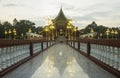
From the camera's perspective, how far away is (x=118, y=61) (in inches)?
460

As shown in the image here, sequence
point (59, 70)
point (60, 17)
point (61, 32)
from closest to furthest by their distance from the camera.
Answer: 1. point (59, 70)
2. point (61, 32)
3. point (60, 17)

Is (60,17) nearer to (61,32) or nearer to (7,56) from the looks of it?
(61,32)

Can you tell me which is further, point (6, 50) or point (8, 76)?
point (6, 50)

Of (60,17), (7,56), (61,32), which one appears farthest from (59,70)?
(60,17)

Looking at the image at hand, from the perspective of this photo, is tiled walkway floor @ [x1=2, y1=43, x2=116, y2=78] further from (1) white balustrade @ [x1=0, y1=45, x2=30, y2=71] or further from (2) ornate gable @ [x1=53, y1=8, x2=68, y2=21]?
(2) ornate gable @ [x1=53, y1=8, x2=68, y2=21]

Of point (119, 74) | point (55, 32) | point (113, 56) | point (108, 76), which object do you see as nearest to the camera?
point (119, 74)

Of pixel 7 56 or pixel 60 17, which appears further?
pixel 60 17

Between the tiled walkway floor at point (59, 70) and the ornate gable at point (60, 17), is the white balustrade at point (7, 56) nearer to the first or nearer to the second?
the tiled walkway floor at point (59, 70)

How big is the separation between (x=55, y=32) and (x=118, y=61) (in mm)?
127579

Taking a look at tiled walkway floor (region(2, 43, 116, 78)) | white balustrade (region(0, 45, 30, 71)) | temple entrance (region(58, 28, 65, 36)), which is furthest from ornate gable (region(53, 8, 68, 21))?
white balustrade (region(0, 45, 30, 71))

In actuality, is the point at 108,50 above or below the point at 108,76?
above

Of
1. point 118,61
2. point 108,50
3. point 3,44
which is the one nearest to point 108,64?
point 108,50

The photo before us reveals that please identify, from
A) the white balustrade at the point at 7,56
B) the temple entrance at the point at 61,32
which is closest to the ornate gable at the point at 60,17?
the temple entrance at the point at 61,32

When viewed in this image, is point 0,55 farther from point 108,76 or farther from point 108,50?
point 108,50
